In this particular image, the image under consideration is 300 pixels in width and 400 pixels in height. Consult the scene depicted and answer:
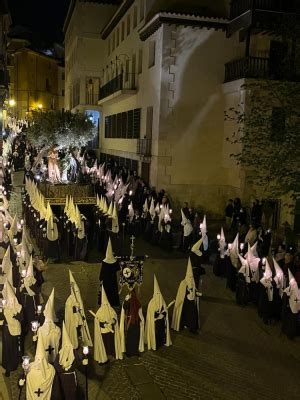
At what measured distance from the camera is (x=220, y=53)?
20094 millimetres

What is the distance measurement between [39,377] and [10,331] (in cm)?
183

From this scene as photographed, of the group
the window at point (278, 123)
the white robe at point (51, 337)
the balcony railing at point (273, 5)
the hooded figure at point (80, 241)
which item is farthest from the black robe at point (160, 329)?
the balcony railing at point (273, 5)

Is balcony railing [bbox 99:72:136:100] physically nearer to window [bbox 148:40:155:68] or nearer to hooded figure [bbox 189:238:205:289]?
window [bbox 148:40:155:68]

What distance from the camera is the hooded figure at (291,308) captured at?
8743mm

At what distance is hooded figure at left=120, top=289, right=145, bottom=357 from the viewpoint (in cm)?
789

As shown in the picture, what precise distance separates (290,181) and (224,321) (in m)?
5.45

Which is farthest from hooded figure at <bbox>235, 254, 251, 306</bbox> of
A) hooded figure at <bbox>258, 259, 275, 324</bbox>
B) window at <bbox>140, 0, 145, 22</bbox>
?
window at <bbox>140, 0, 145, 22</bbox>

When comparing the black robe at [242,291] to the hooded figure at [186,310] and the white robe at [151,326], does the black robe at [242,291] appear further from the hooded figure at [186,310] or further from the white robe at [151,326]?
the white robe at [151,326]

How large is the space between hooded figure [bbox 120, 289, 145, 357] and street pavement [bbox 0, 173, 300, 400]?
0.21m

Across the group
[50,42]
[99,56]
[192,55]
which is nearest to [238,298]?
[192,55]

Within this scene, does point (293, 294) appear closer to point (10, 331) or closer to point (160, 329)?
Result: point (160, 329)

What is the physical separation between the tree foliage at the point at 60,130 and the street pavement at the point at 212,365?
10385 millimetres

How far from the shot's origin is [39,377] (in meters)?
5.69

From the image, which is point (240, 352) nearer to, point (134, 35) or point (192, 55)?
point (192, 55)
